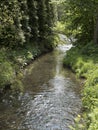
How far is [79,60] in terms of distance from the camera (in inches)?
985

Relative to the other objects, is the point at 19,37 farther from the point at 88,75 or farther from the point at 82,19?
the point at 88,75

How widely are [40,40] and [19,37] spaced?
1022 cm

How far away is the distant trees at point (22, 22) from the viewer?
77.2 feet

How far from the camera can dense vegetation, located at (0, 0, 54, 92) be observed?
20188 millimetres

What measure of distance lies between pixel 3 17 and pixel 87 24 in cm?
1398

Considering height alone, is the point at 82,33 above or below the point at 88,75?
above

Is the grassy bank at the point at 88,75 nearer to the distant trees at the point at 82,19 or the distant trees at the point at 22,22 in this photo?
Result: the distant trees at the point at 82,19

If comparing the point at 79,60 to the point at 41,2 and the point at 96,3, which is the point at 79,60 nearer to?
the point at 96,3

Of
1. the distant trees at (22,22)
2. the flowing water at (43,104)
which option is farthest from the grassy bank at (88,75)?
the distant trees at (22,22)

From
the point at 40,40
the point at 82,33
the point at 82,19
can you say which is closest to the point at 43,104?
the point at 82,19

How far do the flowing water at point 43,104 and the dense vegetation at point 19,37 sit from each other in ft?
4.45

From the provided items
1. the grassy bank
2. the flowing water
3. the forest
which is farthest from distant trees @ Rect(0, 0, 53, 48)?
the grassy bank

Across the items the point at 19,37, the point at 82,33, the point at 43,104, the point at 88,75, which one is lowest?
the point at 43,104

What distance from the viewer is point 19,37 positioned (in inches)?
1052
